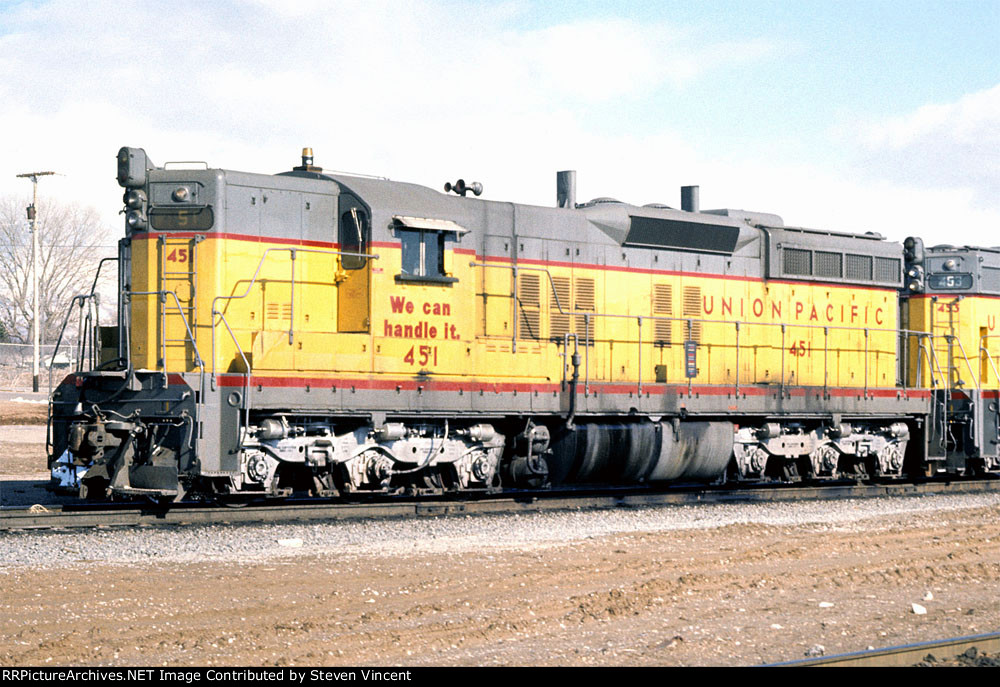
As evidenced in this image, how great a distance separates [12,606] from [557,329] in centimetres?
774

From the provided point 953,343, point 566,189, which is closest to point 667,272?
point 566,189

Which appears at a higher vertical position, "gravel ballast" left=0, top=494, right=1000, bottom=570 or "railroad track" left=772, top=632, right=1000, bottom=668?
"railroad track" left=772, top=632, right=1000, bottom=668

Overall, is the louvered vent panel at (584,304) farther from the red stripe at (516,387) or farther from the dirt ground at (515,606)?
the dirt ground at (515,606)

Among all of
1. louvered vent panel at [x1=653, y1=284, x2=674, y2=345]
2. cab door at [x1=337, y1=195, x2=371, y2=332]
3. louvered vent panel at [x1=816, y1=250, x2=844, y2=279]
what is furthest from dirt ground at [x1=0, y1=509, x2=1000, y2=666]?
louvered vent panel at [x1=816, y1=250, x2=844, y2=279]

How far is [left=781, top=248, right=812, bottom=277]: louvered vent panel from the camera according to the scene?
15758 mm

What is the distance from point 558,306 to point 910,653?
27.0 ft

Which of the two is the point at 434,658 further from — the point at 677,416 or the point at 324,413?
the point at 677,416

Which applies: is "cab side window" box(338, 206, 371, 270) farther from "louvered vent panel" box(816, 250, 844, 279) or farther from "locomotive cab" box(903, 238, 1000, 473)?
"locomotive cab" box(903, 238, 1000, 473)

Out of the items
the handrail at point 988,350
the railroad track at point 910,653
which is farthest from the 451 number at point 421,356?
→ the handrail at point 988,350

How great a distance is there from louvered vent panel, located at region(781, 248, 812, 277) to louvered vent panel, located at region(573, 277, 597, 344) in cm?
322

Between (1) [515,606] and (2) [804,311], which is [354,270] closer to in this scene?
(1) [515,606]

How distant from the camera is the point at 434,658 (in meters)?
6.21
